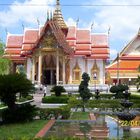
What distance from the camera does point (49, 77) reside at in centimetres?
5669

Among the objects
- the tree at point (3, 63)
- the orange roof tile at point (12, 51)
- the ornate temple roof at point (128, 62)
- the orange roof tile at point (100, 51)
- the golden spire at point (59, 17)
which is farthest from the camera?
the ornate temple roof at point (128, 62)

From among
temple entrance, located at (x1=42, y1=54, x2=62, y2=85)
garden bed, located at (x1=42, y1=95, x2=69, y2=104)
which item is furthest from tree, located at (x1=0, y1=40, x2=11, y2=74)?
garden bed, located at (x1=42, y1=95, x2=69, y2=104)

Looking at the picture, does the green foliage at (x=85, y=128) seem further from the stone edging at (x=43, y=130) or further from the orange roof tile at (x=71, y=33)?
the orange roof tile at (x=71, y=33)

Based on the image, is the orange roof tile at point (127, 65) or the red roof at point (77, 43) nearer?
the red roof at point (77, 43)

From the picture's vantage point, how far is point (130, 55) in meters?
62.2

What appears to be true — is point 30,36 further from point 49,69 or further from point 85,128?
point 85,128

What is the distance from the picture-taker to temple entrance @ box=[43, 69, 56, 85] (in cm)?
5616

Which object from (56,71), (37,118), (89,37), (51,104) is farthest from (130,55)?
(37,118)

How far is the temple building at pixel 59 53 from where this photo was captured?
173 feet

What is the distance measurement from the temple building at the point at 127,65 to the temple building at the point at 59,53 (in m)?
3.62

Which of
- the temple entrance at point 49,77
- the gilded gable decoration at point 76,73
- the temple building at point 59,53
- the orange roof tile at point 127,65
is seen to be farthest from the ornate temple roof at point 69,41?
the orange roof tile at point 127,65

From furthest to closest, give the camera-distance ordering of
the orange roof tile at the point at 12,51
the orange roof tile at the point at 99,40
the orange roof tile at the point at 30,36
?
the orange roof tile at the point at 30,36 < the orange roof tile at the point at 12,51 < the orange roof tile at the point at 99,40

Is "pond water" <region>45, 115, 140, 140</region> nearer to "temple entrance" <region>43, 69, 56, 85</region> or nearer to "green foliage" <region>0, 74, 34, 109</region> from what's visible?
"green foliage" <region>0, 74, 34, 109</region>

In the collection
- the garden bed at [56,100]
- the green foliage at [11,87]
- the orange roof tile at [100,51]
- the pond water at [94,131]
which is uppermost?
the orange roof tile at [100,51]
